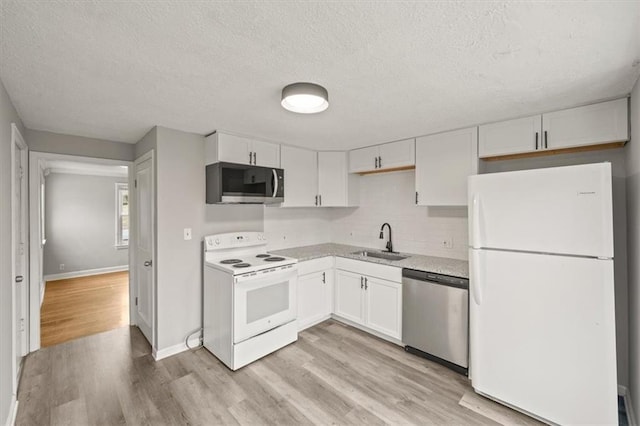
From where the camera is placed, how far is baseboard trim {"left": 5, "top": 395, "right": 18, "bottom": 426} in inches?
76.1

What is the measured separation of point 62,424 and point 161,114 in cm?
243

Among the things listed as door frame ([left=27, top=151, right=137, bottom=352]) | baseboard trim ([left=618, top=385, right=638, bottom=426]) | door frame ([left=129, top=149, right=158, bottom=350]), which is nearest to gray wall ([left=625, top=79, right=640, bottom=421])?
baseboard trim ([left=618, top=385, right=638, bottom=426])

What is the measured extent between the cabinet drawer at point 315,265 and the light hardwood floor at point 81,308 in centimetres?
246

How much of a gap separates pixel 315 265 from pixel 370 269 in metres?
0.69

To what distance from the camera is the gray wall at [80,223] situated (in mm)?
5836

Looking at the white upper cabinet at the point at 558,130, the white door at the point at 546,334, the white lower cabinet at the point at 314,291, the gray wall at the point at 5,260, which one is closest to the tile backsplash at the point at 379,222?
the white lower cabinet at the point at 314,291

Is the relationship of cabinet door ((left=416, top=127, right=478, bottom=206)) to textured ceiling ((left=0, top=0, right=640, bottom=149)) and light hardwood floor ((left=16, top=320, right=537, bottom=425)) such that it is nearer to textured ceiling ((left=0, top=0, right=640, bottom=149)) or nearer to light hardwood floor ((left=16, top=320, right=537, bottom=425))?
textured ceiling ((left=0, top=0, right=640, bottom=149))

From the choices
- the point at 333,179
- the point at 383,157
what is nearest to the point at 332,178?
the point at 333,179

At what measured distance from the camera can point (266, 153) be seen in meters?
3.39

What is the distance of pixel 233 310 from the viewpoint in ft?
8.75

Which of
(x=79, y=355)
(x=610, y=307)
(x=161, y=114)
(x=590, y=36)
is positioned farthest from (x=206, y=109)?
(x=610, y=307)

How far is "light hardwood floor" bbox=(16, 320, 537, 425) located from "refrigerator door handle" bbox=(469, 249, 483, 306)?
2.68ft

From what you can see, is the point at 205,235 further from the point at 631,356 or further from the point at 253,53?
the point at 631,356

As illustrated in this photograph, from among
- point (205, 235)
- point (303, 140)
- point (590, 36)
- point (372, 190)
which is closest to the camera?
point (590, 36)
